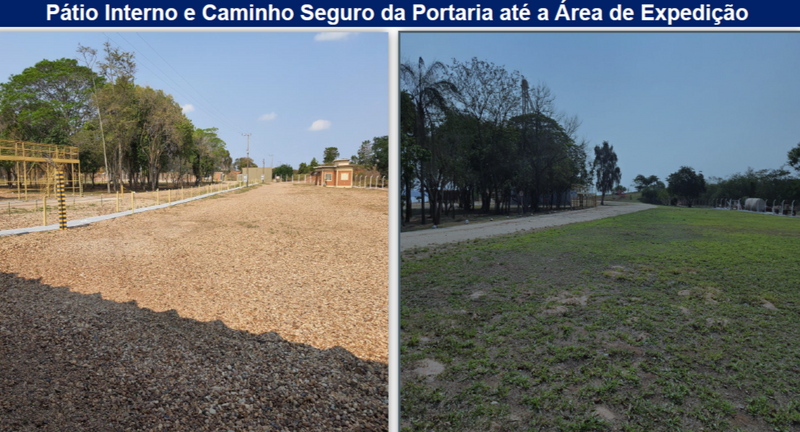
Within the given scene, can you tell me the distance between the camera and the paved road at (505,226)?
335 cm

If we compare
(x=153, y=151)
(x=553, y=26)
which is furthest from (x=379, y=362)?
(x=153, y=151)

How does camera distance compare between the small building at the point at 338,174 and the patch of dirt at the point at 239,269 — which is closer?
the patch of dirt at the point at 239,269

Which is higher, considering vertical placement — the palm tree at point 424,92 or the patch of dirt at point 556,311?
the palm tree at point 424,92

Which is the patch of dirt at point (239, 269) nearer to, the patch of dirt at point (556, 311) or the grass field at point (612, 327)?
the grass field at point (612, 327)

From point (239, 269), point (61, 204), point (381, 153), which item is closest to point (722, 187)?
point (239, 269)

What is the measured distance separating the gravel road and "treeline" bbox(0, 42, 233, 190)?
2552 millimetres

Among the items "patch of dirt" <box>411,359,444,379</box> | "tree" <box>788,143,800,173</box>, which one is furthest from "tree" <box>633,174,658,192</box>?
"patch of dirt" <box>411,359,444,379</box>

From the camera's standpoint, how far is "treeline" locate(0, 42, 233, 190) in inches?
336

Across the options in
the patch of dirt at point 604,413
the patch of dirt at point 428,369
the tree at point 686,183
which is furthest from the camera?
the tree at point 686,183

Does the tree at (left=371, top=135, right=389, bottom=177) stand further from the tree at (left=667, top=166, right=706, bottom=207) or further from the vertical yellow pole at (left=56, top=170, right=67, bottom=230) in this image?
the tree at (left=667, top=166, right=706, bottom=207)

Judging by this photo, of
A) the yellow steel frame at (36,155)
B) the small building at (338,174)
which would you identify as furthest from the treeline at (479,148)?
the small building at (338,174)

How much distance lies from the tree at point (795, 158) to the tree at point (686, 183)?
0.62 m
